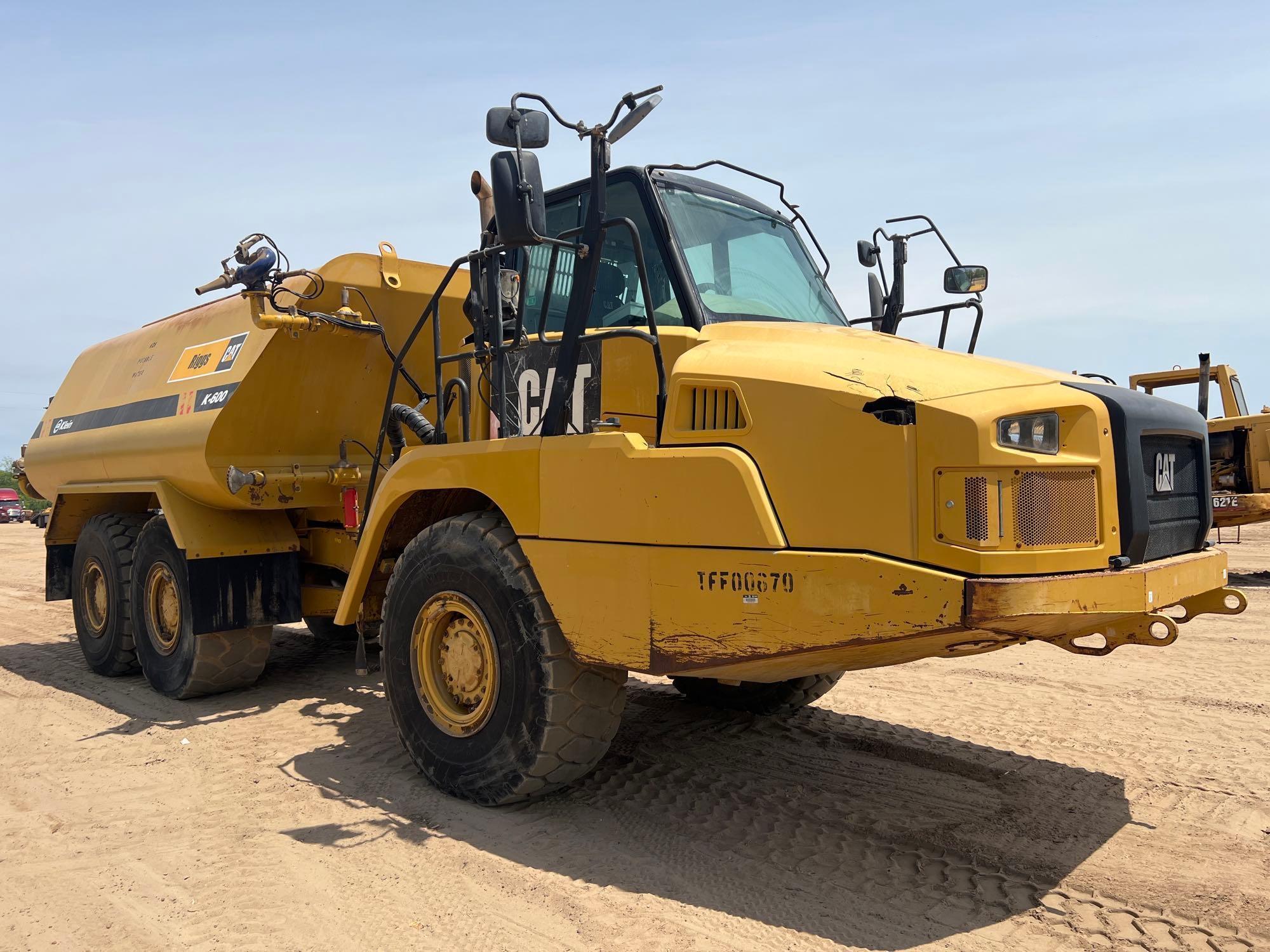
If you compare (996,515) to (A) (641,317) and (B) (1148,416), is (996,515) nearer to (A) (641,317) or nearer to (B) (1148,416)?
(B) (1148,416)

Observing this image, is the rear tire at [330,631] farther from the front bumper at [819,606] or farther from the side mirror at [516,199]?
the side mirror at [516,199]

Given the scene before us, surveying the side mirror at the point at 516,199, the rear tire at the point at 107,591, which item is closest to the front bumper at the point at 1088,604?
the side mirror at the point at 516,199

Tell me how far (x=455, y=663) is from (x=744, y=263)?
2.29 m

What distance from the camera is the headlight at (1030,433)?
3262mm

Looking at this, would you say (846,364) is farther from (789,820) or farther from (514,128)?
(789,820)

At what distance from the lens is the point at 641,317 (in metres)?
4.34

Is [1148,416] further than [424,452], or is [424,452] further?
[424,452]

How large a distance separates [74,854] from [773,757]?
3.22 meters

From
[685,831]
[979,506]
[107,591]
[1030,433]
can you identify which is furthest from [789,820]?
[107,591]

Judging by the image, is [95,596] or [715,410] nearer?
[715,410]

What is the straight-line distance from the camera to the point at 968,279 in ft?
16.7

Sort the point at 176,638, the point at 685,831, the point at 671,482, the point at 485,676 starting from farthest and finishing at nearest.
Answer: the point at 176,638, the point at 485,676, the point at 685,831, the point at 671,482

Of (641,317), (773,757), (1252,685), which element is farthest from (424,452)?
(1252,685)

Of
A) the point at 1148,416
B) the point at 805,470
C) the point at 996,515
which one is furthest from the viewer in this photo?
the point at 1148,416
